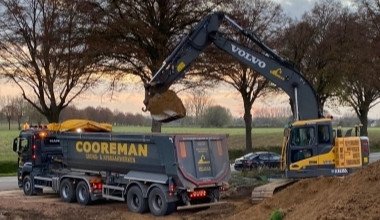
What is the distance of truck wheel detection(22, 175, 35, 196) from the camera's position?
79.8ft

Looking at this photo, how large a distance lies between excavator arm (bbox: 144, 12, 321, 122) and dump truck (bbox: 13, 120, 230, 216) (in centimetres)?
187

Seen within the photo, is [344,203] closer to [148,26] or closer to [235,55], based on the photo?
[235,55]

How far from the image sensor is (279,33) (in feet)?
136

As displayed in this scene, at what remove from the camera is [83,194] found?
21.3 metres

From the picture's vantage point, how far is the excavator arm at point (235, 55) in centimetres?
2069

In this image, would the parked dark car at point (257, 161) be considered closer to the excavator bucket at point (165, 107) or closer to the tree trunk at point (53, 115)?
the tree trunk at point (53, 115)

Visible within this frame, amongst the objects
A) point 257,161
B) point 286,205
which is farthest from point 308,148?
point 257,161

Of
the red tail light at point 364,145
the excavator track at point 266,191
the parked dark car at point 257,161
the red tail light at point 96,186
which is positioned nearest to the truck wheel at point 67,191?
the red tail light at point 96,186

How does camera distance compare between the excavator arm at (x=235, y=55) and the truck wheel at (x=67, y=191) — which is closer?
the excavator arm at (x=235, y=55)

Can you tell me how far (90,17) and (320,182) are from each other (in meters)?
17.0

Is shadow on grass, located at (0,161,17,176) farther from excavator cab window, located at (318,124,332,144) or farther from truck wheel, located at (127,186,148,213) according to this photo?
excavator cab window, located at (318,124,332,144)

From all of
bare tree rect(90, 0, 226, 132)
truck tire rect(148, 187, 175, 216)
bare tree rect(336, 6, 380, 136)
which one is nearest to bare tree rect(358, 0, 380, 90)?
bare tree rect(336, 6, 380, 136)

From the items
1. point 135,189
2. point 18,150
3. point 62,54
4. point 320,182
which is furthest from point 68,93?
point 320,182

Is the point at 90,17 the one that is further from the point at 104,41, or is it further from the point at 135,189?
the point at 135,189
